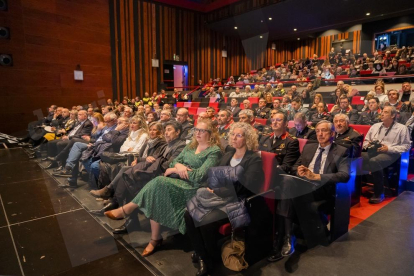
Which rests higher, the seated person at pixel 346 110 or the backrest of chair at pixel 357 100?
the backrest of chair at pixel 357 100

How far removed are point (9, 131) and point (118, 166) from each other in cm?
669

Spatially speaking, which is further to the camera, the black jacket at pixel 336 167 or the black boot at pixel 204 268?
the black jacket at pixel 336 167

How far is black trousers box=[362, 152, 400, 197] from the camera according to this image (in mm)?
2422

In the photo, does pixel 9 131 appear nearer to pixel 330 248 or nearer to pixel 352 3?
pixel 330 248

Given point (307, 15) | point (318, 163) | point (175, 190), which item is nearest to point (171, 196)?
point (175, 190)

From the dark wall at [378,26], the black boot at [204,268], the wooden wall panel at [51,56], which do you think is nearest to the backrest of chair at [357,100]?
the black boot at [204,268]

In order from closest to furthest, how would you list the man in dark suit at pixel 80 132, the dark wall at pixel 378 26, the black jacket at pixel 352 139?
the black jacket at pixel 352 139, the man in dark suit at pixel 80 132, the dark wall at pixel 378 26

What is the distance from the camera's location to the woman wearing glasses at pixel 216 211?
59.2 inches

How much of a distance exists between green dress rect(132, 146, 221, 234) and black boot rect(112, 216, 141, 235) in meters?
0.35

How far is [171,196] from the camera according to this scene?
A: 5.67ft

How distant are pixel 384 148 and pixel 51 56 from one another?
8640 mm

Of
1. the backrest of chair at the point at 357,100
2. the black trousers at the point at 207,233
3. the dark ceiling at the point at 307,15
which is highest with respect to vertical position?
the dark ceiling at the point at 307,15

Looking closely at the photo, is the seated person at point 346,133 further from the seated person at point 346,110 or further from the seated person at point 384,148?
the seated person at point 346,110

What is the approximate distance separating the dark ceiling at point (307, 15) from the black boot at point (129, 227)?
25.6 feet
